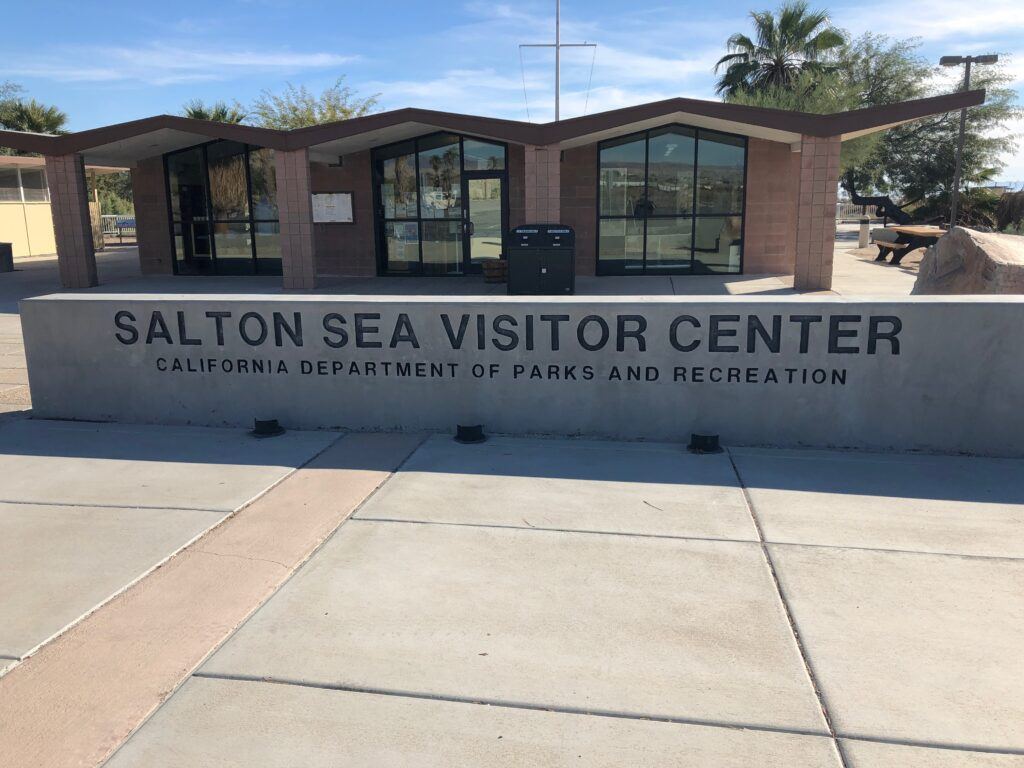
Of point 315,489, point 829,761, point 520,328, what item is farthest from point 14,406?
point 829,761

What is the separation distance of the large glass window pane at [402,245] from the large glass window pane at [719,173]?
21.3 feet

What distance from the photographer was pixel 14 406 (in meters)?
8.14

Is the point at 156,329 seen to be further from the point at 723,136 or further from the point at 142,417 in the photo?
the point at 723,136

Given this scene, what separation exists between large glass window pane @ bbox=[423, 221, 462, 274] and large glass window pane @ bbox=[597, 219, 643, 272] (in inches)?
130

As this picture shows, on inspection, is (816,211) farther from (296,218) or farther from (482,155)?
(296,218)

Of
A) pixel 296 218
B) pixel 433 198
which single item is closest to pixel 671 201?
pixel 433 198

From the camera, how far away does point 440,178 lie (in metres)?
18.7

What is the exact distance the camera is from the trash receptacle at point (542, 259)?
14.5 m

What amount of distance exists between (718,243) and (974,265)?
8.19 m

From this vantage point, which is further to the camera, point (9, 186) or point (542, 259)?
point (9, 186)

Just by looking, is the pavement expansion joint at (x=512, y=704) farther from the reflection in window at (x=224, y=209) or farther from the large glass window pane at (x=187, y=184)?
the large glass window pane at (x=187, y=184)

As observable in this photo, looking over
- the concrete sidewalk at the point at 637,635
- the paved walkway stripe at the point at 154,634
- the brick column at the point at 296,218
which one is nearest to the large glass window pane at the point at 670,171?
the brick column at the point at 296,218

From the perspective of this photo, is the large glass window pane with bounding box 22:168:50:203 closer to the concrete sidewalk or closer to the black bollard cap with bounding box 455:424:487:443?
the black bollard cap with bounding box 455:424:487:443

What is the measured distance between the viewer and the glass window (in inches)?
1133
